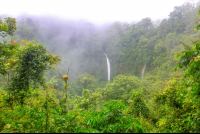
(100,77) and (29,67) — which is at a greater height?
(29,67)

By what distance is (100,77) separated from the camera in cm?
3472

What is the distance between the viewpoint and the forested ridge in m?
1.39

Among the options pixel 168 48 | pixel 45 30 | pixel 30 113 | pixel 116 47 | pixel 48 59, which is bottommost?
pixel 30 113

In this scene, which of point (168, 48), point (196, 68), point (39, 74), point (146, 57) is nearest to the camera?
point (196, 68)

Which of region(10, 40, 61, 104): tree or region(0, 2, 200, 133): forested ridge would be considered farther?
region(10, 40, 61, 104): tree

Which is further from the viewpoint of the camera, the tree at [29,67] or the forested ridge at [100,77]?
the tree at [29,67]

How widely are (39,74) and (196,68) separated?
18.8 feet

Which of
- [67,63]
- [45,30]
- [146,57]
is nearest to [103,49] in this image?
[67,63]

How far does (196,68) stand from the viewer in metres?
1.61

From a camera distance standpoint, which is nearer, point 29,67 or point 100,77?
point 29,67

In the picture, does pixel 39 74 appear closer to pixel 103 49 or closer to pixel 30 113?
pixel 30 113

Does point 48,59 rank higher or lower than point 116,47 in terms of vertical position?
lower

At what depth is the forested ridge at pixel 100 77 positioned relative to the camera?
4.57 feet

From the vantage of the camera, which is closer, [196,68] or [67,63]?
[196,68]
